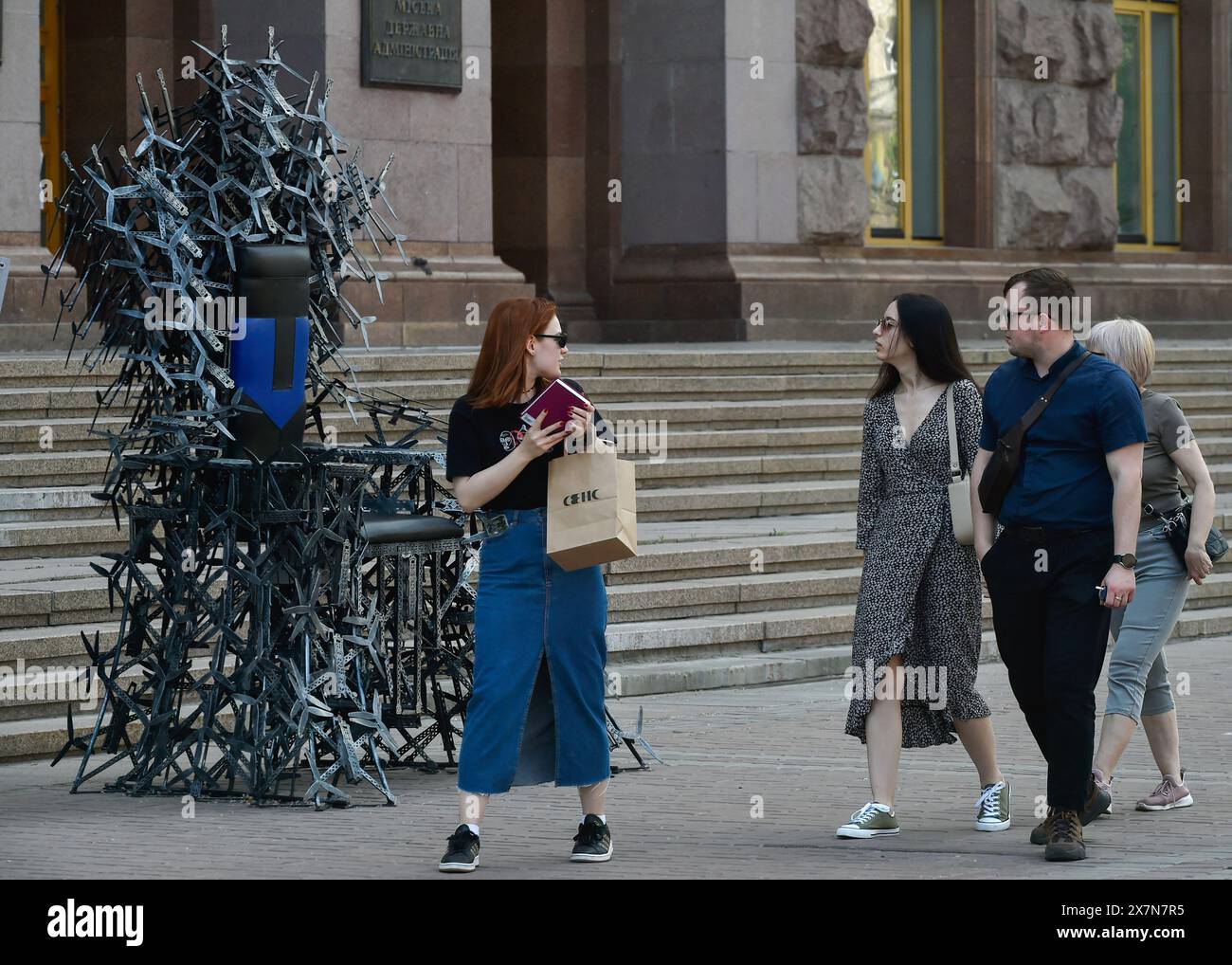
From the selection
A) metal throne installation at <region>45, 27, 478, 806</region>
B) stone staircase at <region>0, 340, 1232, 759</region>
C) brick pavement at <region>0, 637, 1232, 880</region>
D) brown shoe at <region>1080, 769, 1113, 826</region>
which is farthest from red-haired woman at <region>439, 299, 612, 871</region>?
stone staircase at <region>0, 340, 1232, 759</region>

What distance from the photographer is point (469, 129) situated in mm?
17672

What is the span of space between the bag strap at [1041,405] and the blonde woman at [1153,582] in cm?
87

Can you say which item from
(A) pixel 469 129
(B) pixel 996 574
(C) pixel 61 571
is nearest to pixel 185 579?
(C) pixel 61 571

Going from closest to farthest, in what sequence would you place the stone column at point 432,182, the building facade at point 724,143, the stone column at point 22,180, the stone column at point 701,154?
the stone column at point 22,180, the stone column at point 432,182, the building facade at point 724,143, the stone column at point 701,154

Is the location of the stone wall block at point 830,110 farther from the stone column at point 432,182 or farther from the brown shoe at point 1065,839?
the brown shoe at point 1065,839

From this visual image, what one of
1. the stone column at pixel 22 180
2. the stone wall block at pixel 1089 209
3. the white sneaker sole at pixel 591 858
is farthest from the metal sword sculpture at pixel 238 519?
the stone wall block at pixel 1089 209

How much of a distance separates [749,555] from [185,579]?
5023 millimetres

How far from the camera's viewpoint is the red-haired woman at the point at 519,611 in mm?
7238

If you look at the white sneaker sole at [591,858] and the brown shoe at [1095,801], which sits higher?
the brown shoe at [1095,801]

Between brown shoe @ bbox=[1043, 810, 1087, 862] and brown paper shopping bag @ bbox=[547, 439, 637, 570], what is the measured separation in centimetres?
154

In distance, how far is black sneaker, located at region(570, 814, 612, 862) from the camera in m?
7.24

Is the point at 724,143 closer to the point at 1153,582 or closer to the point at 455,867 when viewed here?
the point at 1153,582

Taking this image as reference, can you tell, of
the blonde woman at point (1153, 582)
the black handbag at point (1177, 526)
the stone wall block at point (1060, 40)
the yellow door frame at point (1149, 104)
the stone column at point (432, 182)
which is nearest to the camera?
the blonde woman at point (1153, 582)

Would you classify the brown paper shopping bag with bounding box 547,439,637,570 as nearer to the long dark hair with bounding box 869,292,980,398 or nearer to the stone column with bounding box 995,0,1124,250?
the long dark hair with bounding box 869,292,980,398
